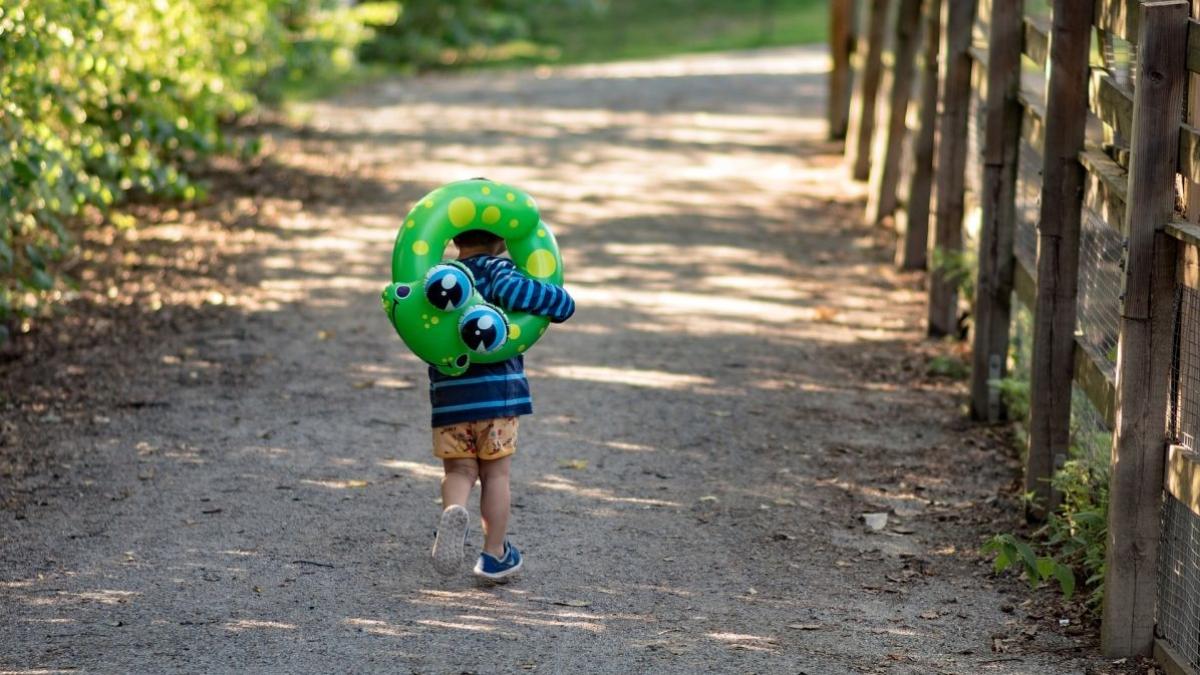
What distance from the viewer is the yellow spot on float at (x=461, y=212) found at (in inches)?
206

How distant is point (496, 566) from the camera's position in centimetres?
539

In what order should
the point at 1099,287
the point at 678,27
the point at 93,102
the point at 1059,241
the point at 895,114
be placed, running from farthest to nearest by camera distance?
1. the point at 678,27
2. the point at 895,114
3. the point at 93,102
4. the point at 1099,287
5. the point at 1059,241

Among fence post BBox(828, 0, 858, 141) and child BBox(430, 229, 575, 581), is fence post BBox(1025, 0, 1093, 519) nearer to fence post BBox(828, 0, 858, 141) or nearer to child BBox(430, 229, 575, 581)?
child BBox(430, 229, 575, 581)

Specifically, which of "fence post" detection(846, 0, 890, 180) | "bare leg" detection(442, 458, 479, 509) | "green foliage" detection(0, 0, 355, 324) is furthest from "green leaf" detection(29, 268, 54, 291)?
"fence post" detection(846, 0, 890, 180)

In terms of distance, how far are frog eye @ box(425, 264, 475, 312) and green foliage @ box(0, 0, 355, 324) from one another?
2.98 meters

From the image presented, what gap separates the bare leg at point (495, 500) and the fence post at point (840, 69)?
10669 mm

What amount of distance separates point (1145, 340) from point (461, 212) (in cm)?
222

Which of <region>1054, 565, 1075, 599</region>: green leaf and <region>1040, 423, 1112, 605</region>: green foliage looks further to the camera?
<region>1040, 423, 1112, 605</region>: green foliage

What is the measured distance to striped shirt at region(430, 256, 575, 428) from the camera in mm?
5223

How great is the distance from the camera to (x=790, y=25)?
2877 centimetres

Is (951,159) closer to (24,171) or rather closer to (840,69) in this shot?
(24,171)

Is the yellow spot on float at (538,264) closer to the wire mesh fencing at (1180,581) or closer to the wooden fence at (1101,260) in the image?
the wooden fence at (1101,260)

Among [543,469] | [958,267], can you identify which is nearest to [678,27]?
[958,267]

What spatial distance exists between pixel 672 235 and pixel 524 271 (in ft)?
20.7
